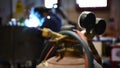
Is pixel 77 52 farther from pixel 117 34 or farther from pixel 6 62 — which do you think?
pixel 117 34

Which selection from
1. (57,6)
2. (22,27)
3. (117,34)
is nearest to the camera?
(22,27)

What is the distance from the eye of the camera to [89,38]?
80cm

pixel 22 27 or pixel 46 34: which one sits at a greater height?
pixel 46 34

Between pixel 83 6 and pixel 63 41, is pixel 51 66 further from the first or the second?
pixel 83 6

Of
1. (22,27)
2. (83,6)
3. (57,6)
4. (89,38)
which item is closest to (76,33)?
(89,38)

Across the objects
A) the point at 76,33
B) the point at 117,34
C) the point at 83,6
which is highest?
the point at 76,33

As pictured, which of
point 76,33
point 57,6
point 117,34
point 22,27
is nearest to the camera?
point 76,33

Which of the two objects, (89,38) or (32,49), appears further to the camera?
(32,49)

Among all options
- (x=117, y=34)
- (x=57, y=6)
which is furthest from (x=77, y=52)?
(x=117, y=34)

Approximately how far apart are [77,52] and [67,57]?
0.04m

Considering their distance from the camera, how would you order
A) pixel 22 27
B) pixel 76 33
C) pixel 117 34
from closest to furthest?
pixel 76 33 → pixel 22 27 → pixel 117 34

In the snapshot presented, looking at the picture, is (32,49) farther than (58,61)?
Yes

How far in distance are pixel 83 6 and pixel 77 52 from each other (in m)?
2.72

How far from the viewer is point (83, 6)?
11.5 feet
